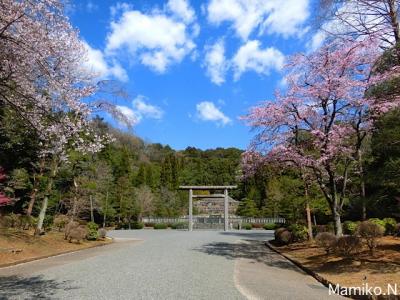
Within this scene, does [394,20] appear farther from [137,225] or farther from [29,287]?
[137,225]

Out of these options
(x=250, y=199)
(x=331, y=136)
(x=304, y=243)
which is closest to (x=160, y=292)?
(x=331, y=136)

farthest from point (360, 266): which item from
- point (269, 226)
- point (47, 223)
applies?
point (269, 226)

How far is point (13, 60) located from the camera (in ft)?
20.2

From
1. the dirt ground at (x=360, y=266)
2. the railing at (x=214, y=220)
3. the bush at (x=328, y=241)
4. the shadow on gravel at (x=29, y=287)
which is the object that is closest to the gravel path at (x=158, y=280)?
the shadow on gravel at (x=29, y=287)

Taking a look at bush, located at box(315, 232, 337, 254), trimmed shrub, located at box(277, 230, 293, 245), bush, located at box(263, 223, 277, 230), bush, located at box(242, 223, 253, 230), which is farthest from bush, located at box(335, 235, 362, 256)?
bush, located at box(242, 223, 253, 230)

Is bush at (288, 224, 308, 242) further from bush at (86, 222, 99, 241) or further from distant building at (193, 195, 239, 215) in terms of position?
distant building at (193, 195, 239, 215)

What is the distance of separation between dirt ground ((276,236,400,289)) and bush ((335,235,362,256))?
21 cm

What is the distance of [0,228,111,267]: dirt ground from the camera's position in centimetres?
1220

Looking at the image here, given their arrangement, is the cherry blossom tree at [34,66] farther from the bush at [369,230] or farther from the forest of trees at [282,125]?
the bush at [369,230]

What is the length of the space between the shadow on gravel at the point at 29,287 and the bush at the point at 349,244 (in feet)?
22.6

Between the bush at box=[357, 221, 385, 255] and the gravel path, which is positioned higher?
the bush at box=[357, 221, 385, 255]

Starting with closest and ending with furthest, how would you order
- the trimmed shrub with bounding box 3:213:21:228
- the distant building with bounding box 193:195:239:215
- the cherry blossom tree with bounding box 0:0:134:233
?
1. the cherry blossom tree with bounding box 0:0:134:233
2. the trimmed shrub with bounding box 3:213:21:228
3. the distant building with bounding box 193:195:239:215

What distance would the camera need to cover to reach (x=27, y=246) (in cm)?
1428

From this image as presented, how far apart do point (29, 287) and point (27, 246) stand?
24.2 feet
